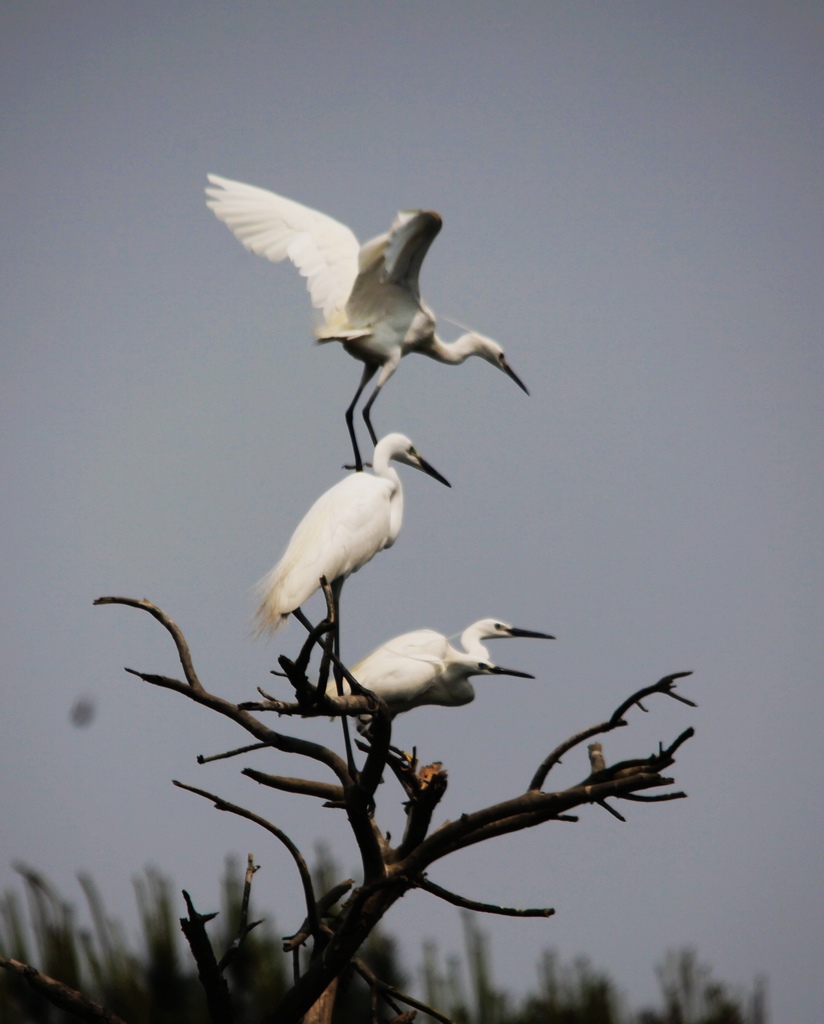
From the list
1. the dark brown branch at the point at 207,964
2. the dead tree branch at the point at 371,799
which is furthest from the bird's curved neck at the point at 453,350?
the dark brown branch at the point at 207,964

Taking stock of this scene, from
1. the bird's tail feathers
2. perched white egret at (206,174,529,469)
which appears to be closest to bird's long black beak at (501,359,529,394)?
perched white egret at (206,174,529,469)

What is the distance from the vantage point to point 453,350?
7281 millimetres

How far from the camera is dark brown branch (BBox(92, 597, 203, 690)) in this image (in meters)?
3.49

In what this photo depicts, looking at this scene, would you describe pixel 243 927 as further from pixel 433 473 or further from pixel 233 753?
pixel 433 473

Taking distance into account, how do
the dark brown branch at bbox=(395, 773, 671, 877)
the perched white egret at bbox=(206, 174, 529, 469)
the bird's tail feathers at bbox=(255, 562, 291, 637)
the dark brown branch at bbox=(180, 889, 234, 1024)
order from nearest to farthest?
the dark brown branch at bbox=(180, 889, 234, 1024), the dark brown branch at bbox=(395, 773, 671, 877), the bird's tail feathers at bbox=(255, 562, 291, 637), the perched white egret at bbox=(206, 174, 529, 469)

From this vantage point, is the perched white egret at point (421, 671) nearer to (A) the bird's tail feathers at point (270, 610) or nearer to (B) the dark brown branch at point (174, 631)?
(A) the bird's tail feathers at point (270, 610)

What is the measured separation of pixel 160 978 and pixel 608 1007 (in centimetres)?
317

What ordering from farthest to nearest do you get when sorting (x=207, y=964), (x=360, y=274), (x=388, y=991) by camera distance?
(x=360, y=274)
(x=388, y=991)
(x=207, y=964)

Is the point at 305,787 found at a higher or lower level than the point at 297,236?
lower

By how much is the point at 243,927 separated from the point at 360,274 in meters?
3.71

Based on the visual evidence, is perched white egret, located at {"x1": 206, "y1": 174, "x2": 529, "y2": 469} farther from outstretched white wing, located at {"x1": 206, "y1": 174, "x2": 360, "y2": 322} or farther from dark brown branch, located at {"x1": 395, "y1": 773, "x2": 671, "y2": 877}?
dark brown branch, located at {"x1": 395, "y1": 773, "x2": 671, "y2": 877}

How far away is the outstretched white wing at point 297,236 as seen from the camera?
6.74 m

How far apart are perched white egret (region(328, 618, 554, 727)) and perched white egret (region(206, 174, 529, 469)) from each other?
940 mm

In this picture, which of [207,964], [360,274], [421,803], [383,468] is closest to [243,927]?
[207,964]
